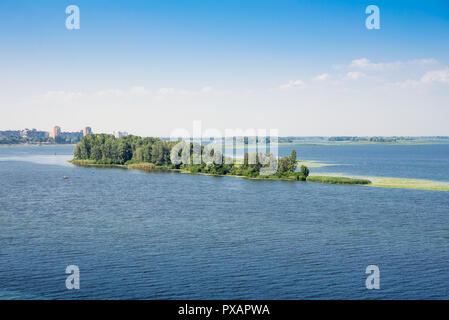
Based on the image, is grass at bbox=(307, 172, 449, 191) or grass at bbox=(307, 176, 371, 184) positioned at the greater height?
grass at bbox=(307, 176, 371, 184)

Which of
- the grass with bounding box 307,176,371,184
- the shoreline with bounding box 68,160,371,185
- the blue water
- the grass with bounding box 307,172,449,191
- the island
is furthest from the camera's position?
the island

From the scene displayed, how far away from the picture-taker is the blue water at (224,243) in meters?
29.0

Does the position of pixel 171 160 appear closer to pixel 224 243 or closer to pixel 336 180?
pixel 336 180

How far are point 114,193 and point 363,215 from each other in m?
41.2

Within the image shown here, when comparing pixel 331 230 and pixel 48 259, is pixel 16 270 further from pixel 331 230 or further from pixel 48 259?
pixel 331 230

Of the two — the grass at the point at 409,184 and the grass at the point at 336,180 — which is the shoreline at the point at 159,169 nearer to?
the grass at the point at 336,180

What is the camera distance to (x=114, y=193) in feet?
234

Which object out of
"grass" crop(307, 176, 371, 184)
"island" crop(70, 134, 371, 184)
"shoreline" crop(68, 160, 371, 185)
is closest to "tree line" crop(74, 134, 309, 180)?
"island" crop(70, 134, 371, 184)

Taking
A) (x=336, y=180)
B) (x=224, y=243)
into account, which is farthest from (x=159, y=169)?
(x=224, y=243)

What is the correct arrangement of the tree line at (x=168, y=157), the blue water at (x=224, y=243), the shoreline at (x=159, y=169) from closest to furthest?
the blue water at (x=224, y=243), the shoreline at (x=159, y=169), the tree line at (x=168, y=157)

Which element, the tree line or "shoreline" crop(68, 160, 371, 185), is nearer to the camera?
"shoreline" crop(68, 160, 371, 185)

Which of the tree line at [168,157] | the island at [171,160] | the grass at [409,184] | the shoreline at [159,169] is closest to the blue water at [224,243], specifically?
the grass at [409,184]

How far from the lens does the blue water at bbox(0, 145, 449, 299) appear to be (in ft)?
95.1

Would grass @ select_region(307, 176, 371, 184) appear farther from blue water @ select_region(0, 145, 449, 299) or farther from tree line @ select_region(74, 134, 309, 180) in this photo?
blue water @ select_region(0, 145, 449, 299)
